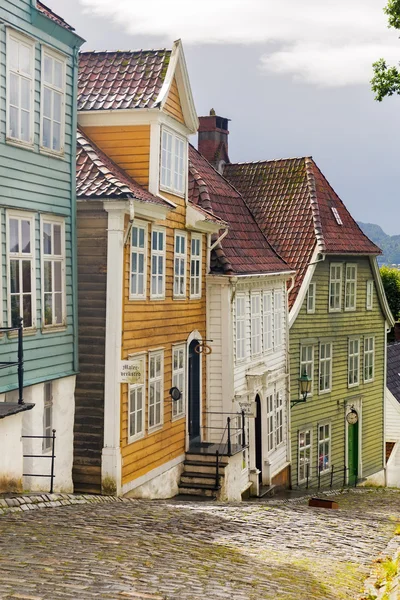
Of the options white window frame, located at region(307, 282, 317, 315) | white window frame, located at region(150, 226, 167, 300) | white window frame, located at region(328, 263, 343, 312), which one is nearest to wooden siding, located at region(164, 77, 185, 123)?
white window frame, located at region(150, 226, 167, 300)

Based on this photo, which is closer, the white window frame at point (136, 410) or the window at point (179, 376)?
the white window frame at point (136, 410)

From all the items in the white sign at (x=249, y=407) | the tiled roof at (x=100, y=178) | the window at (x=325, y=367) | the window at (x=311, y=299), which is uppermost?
the tiled roof at (x=100, y=178)

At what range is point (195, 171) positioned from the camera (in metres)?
23.7

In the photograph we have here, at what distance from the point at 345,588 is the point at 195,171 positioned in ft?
49.4

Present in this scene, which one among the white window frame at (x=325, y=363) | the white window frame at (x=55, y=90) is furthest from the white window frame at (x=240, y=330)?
the white window frame at (x=55, y=90)

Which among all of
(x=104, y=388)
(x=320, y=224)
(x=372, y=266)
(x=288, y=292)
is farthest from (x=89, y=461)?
(x=372, y=266)

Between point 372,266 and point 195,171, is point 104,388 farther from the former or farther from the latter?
point 372,266

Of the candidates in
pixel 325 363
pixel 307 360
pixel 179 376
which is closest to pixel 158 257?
pixel 179 376

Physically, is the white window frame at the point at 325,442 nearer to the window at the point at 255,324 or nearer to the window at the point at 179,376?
the window at the point at 255,324

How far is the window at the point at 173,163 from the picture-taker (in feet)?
63.1

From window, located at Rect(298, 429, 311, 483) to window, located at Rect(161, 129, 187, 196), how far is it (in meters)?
11.9

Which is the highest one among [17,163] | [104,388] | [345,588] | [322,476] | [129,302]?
[17,163]

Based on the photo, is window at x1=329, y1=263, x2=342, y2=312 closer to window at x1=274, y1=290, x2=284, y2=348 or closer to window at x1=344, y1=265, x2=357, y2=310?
window at x1=344, y1=265, x2=357, y2=310

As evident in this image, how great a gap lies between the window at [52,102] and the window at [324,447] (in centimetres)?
1795
